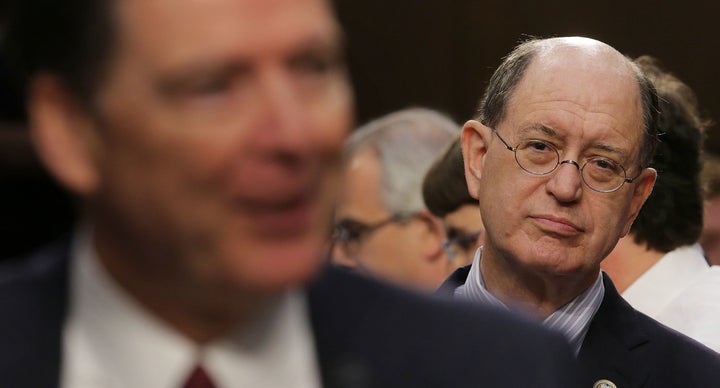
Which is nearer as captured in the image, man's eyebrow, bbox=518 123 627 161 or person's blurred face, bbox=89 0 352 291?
person's blurred face, bbox=89 0 352 291

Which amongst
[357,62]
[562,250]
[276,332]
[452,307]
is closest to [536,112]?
[562,250]

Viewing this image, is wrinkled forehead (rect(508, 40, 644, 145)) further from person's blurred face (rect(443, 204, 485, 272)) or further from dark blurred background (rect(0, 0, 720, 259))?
dark blurred background (rect(0, 0, 720, 259))

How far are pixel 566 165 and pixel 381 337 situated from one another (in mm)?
1510

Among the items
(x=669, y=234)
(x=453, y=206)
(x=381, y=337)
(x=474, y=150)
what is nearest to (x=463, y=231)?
(x=453, y=206)

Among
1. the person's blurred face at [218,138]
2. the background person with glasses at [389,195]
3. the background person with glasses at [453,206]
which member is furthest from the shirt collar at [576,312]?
the person's blurred face at [218,138]

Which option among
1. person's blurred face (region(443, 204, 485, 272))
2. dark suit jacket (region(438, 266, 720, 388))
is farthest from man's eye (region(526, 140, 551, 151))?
person's blurred face (region(443, 204, 485, 272))

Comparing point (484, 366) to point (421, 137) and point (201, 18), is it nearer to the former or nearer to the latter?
point (201, 18)

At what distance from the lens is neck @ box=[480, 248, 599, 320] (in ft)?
9.44

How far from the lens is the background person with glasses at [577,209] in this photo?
284cm

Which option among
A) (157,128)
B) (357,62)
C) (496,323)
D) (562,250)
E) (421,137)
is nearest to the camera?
(157,128)

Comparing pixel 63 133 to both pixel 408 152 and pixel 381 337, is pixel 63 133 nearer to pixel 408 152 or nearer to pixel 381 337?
pixel 381 337

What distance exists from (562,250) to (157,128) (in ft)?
5.78

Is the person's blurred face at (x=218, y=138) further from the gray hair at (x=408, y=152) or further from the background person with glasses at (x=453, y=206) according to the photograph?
the gray hair at (x=408, y=152)

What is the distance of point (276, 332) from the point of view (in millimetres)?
1378
